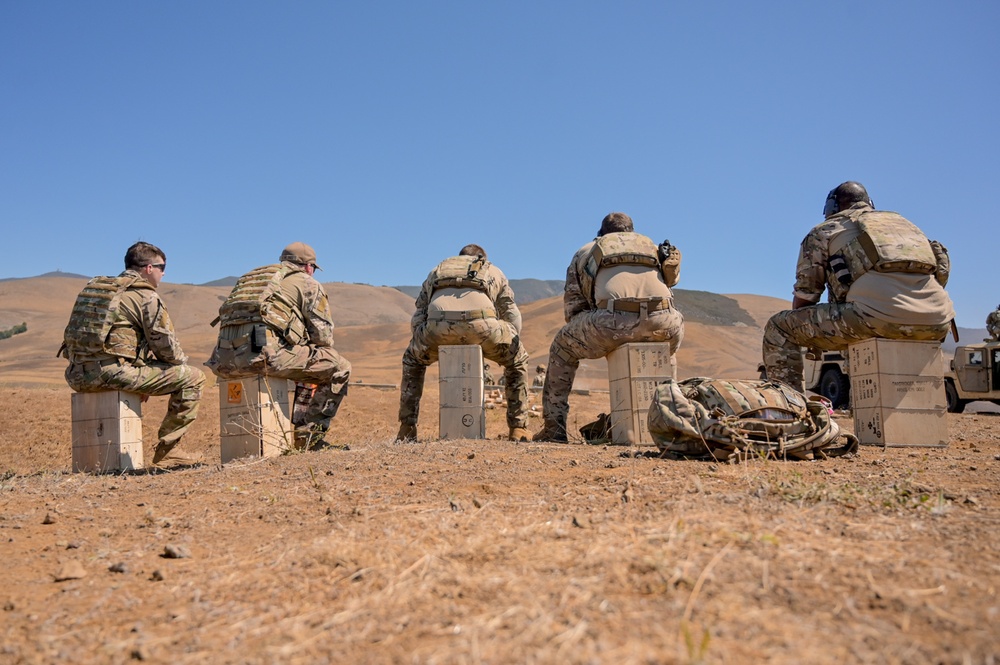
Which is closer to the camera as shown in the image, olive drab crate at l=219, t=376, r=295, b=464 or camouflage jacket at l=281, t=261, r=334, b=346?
olive drab crate at l=219, t=376, r=295, b=464

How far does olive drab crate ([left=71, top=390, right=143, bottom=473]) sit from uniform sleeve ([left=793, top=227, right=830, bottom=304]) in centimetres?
545

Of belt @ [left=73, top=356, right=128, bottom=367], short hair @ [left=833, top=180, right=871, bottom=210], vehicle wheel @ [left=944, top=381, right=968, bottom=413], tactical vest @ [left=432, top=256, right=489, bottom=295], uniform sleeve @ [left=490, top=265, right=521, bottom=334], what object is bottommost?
vehicle wheel @ [left=944, top=381, right=968, bottom=413]

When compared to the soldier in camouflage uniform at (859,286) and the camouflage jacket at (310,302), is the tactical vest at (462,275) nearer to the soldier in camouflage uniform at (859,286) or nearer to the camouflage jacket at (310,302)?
the camouflage jacket at (310,302)

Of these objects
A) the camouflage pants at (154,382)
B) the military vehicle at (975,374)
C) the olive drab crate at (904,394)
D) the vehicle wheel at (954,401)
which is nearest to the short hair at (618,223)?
the olive drab crate at (904,394)

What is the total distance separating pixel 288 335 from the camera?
21.5 feet

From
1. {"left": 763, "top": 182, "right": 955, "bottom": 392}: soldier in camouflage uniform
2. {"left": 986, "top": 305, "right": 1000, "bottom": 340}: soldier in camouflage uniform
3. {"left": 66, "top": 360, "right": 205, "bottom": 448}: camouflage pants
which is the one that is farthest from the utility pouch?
{"left": 986, "top": 305, "right": 1000, "bottom": 340}: soldier in camouflage uniform

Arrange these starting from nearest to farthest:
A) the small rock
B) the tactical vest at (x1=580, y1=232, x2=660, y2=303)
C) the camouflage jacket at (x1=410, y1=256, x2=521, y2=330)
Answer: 1. the small rock
2. the tactical vest at (x1=580, y1=232, x2=660, y2=303)
3. the camouflage jacket at (x1=410, y1=256, x2=521, y2=330)

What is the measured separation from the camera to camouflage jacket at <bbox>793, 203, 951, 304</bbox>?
6.36m

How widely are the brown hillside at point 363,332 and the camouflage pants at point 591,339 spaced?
1533 cm

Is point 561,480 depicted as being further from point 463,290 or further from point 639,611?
point 463,290

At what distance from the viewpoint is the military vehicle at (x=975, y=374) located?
14.0 meters

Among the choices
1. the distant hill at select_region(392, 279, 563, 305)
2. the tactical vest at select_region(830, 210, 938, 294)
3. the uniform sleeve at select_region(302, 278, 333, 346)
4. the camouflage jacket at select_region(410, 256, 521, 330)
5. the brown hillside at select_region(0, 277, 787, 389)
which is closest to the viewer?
the tactical vest at select_region(830, 210, 938, 294)

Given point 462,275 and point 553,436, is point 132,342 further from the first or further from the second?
point 553,436

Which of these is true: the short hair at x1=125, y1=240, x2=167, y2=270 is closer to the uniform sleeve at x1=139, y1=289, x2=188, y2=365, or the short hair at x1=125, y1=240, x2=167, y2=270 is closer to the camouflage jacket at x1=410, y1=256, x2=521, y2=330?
the uniform sleeve at x1=139, y1=289, x2=188, y2=365
